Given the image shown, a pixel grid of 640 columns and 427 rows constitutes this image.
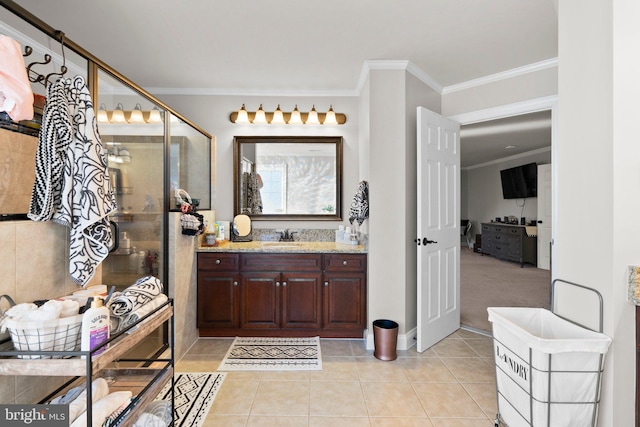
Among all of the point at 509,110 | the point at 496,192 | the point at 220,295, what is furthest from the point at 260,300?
the point at 496,192

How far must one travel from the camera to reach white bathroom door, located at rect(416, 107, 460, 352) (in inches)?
107

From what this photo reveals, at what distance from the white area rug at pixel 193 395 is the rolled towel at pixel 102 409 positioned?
545 millimetres

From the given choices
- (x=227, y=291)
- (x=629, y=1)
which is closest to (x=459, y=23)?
(x=629, y=1)

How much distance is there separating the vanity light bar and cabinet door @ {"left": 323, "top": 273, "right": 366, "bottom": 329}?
169 centimetres

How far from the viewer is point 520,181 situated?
726cm

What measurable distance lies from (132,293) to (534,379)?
1.76 m

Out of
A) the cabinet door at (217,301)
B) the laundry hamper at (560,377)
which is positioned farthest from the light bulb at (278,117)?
the laundry hamper at (560,377)

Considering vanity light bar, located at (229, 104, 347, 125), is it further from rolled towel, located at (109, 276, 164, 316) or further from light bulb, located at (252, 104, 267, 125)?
rolled towel, located at (109, 276, 164, 316)

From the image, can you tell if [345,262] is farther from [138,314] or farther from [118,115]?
[118,115]

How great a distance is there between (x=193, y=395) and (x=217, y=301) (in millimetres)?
963

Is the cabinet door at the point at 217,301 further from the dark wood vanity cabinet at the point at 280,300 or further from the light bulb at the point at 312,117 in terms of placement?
the light bulb at the point at 312,117

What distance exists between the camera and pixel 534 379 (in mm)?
1209

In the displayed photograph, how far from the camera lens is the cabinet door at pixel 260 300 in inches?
116

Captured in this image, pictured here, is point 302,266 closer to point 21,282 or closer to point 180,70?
point 21,282
